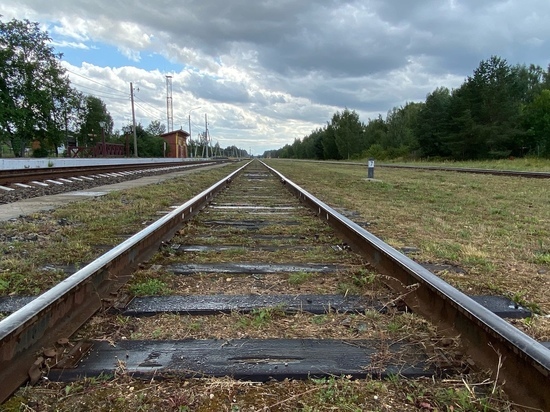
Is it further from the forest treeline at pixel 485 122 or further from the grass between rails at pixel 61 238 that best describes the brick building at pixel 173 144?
the grass between rails at pixel 61 238

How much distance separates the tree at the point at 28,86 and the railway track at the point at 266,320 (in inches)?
2273

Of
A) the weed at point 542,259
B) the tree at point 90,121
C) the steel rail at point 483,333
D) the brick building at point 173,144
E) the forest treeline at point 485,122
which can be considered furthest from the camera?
the tree at point 90,121

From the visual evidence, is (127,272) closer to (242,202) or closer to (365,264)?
(365,264)

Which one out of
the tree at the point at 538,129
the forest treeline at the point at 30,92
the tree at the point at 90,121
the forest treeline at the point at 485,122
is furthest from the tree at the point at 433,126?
the tree at the point at 90,121

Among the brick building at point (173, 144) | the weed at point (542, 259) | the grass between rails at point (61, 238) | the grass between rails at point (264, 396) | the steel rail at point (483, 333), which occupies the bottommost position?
the grass between rails at point (264, 396)

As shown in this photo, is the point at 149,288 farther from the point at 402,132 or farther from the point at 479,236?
the point at 402,132

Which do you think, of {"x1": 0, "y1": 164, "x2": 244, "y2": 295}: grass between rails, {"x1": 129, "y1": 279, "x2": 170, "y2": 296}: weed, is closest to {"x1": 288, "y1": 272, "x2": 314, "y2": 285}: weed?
{"x1": 129, "y1": 279, "x2": 170, "y2": 296}: weed

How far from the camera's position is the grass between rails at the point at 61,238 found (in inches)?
118

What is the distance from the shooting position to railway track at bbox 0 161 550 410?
1.70 meters

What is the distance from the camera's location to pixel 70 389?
1584mm

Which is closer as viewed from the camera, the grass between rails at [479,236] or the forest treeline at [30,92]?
the grass between rails at [479,236]

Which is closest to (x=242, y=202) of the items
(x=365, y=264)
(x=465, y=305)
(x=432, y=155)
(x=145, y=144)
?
(x=365, y=264)

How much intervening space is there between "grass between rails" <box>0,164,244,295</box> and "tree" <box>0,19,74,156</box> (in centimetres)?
5361

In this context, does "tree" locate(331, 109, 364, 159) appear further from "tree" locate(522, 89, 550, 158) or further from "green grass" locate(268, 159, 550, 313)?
"green grass" locate(268, 159, 550, 313)
